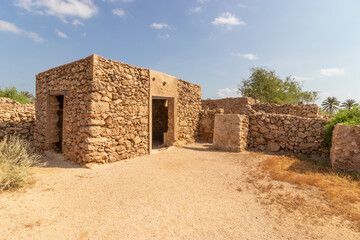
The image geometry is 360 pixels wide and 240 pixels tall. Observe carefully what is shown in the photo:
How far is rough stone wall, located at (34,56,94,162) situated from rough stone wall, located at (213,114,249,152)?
5181 millimetres

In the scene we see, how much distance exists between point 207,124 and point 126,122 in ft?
17.3

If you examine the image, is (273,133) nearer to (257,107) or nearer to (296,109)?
(296,109)

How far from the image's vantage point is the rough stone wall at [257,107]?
11.4 m

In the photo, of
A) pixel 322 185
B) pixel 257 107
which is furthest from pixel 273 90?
pixel 322 185

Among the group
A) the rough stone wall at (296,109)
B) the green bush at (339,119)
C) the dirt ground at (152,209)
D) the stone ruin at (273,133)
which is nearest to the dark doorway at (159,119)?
the stone ruin at (273,133)

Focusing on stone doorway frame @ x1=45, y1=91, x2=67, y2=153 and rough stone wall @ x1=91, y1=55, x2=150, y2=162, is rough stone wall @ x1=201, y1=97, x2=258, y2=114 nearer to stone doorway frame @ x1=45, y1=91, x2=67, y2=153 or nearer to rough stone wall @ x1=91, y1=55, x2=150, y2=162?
rough stone wall @ x1=91, y1=55, x2=150, y2=162

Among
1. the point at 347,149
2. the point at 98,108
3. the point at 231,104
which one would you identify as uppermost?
the point at 231,104

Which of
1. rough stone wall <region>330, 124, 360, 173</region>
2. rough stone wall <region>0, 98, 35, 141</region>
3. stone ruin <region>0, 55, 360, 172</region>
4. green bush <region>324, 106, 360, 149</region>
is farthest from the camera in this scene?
rough stone wall <region>0, 98, 35, 141</region>

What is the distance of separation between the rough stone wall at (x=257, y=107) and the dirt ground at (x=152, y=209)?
6664 millimetres

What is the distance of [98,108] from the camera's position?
5367 millimetres

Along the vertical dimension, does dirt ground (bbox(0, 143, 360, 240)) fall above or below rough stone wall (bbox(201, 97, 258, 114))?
below

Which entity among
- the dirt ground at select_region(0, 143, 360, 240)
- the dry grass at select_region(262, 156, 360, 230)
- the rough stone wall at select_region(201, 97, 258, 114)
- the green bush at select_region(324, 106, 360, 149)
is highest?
the rough stone wall at select_region(201, 97, 258, 114)

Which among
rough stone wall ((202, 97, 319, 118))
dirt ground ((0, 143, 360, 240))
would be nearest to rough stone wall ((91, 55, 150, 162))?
dirt ground ((0, 143, 360, 240))

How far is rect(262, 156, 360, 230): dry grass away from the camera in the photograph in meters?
3.03
